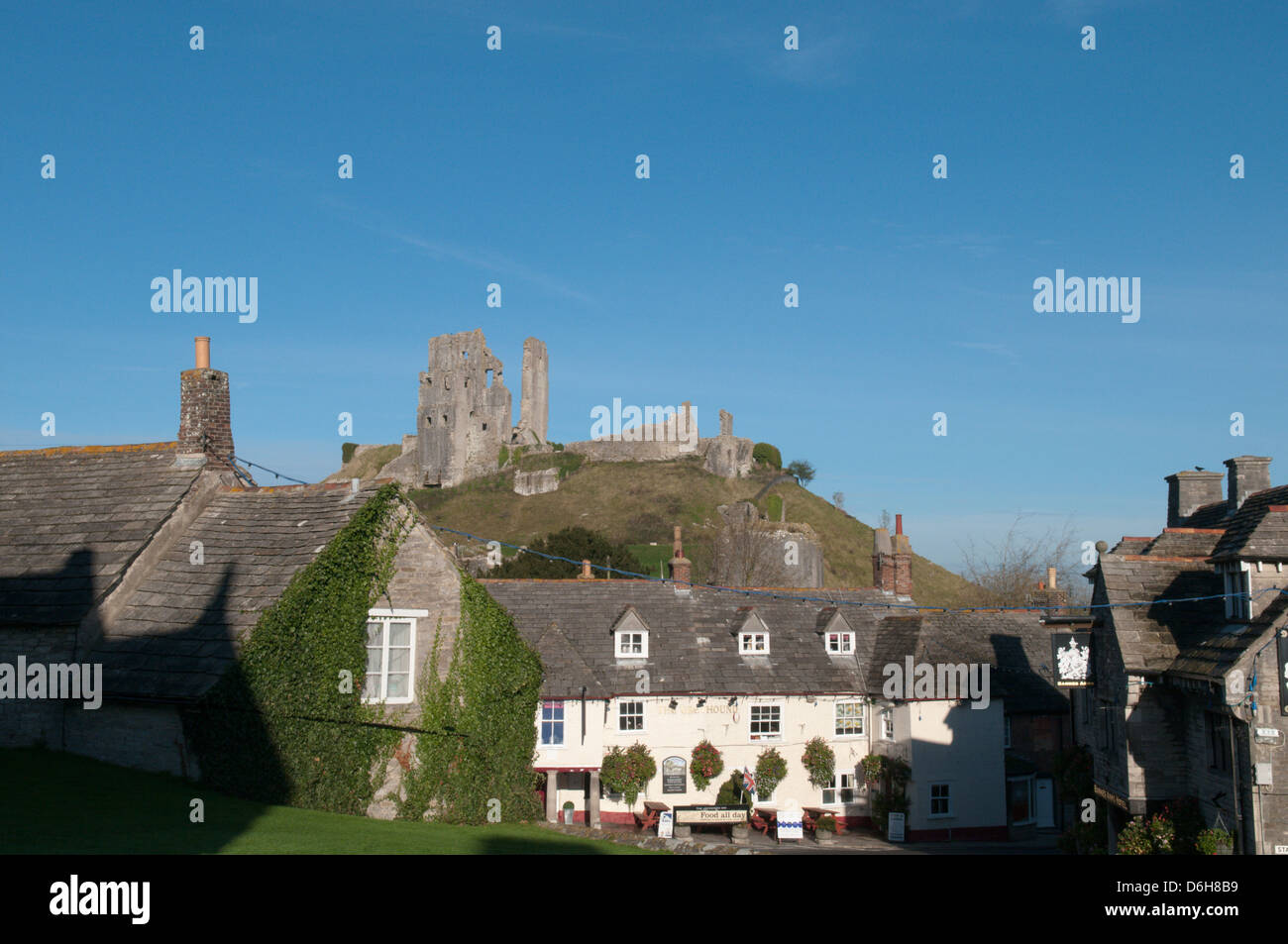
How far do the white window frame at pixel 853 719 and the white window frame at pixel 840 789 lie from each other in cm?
A: 131

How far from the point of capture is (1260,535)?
1981cm

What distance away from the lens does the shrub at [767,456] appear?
418 ft

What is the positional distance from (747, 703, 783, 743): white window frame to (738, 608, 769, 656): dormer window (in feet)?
7.29

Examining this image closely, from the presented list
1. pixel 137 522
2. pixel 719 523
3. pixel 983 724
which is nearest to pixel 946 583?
pixel 719 523

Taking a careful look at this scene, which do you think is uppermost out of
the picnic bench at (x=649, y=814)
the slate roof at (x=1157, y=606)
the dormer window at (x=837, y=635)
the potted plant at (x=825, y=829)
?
the slate roof at (x=1157, y=606)

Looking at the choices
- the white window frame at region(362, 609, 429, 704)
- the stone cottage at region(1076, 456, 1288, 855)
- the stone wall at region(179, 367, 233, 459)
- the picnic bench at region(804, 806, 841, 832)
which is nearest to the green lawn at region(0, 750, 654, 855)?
the white window frame at region(362, 609, 429, 704)

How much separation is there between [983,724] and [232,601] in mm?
28025

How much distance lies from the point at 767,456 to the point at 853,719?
3584 inches

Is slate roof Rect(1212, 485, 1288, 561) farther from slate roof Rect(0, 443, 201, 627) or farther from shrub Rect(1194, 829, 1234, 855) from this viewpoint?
slate roof Rect(0, 443, 201, 627)

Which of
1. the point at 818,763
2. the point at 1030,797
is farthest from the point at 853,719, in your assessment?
the point at 1030,797

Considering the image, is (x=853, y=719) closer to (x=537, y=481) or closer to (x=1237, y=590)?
(x=1237, y=590)

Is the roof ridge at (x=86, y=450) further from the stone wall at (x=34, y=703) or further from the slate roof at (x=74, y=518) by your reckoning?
the stone wall at (x=34, y=703)

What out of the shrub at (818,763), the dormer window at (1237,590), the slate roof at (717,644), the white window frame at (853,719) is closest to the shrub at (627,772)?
the slate roof at (717,644)
